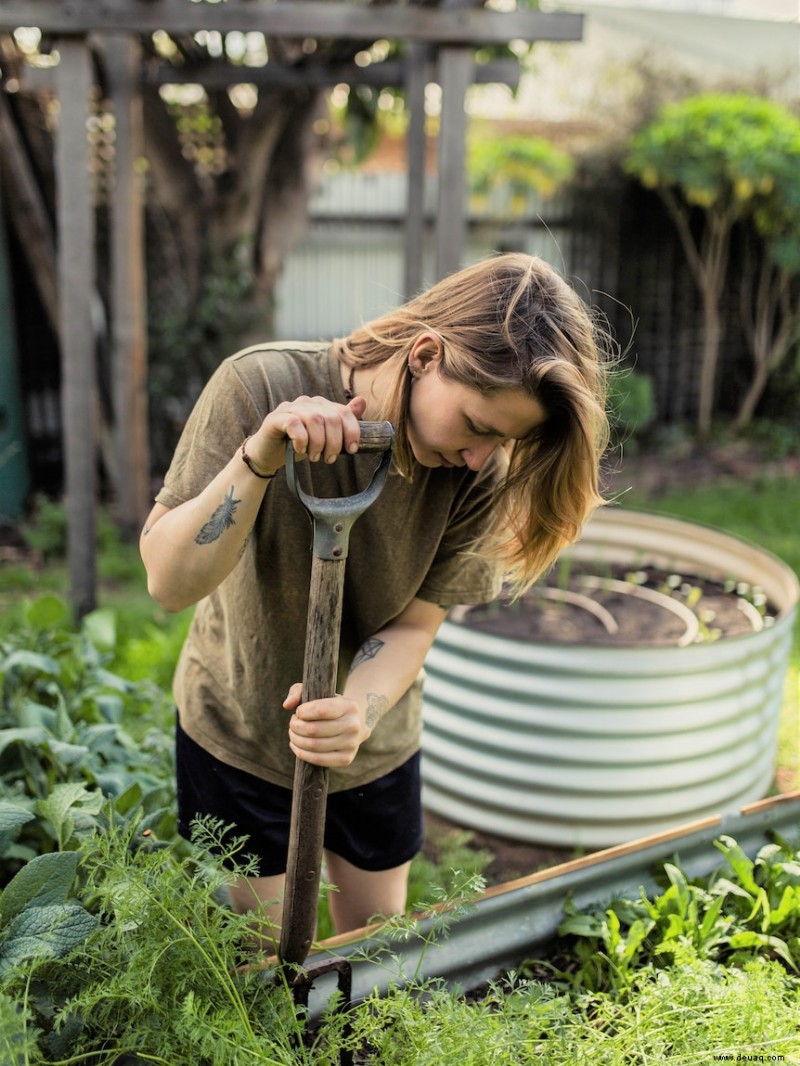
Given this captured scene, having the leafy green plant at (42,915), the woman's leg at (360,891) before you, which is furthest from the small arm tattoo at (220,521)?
the woman's leg at (360,891)

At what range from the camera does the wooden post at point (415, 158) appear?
5.00 m

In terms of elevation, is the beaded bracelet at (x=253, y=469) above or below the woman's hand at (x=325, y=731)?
above

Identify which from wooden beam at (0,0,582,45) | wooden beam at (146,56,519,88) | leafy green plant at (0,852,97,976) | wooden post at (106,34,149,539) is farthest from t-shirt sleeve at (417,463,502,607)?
wooden beam at (146,56,519,88)

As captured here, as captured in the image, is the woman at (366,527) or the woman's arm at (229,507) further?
the woman at (366,527)

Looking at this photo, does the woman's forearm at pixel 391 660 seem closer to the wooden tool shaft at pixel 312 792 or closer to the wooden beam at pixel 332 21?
the wooden tool shaft at pixel 312 792

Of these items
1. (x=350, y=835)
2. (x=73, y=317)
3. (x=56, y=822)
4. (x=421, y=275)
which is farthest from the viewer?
(x=421, y=275)

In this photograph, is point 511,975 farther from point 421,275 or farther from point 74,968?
point 421,275

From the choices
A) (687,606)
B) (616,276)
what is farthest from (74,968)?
(616,276)

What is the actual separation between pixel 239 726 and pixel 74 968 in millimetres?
504

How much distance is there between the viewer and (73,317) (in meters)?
4.25

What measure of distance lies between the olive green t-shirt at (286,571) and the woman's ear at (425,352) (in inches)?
7.2

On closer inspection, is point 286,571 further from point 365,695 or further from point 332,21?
point 332,21

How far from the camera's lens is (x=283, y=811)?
6.15 feet

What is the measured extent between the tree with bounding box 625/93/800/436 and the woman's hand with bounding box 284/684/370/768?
24.6 ft
